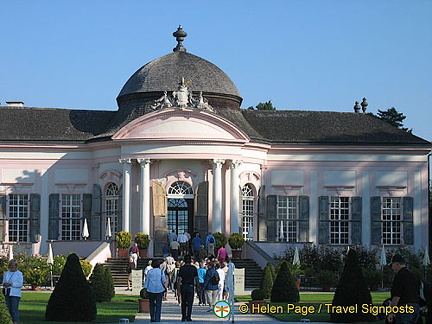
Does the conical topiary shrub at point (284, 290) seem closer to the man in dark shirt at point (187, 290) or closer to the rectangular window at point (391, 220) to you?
the man in dark shirt at point (187, 290)

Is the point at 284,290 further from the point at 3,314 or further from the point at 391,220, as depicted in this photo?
the point at 391,220

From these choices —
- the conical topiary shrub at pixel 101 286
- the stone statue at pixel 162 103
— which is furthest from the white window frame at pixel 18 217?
the conical topiary shrub at pixel 101 286

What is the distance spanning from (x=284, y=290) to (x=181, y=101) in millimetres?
13993

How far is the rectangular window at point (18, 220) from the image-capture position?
42375mm

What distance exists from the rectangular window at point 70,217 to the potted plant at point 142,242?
4424 mm

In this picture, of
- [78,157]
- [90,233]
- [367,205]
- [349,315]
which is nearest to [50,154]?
[78,157]

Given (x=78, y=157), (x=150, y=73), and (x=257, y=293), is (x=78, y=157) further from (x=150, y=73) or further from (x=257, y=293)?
(x=257, y=293)

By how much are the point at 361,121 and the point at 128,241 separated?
13333 mm

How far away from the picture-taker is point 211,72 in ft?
144

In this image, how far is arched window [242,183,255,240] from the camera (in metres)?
41.6

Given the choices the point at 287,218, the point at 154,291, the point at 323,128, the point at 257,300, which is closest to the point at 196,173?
the point at 287,218

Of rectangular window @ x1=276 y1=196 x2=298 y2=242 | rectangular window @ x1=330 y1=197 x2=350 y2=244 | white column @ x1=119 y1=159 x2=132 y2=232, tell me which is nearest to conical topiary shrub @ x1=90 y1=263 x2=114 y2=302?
white column @ x1=119 y1=159 x2=132 y2=232

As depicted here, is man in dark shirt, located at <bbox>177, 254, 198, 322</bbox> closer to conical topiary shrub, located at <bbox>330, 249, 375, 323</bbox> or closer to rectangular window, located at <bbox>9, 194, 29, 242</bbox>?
conical topiary shrub, located at <bbox>330, 249, 375, 323</bbox>

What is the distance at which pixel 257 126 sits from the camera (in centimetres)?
4459
